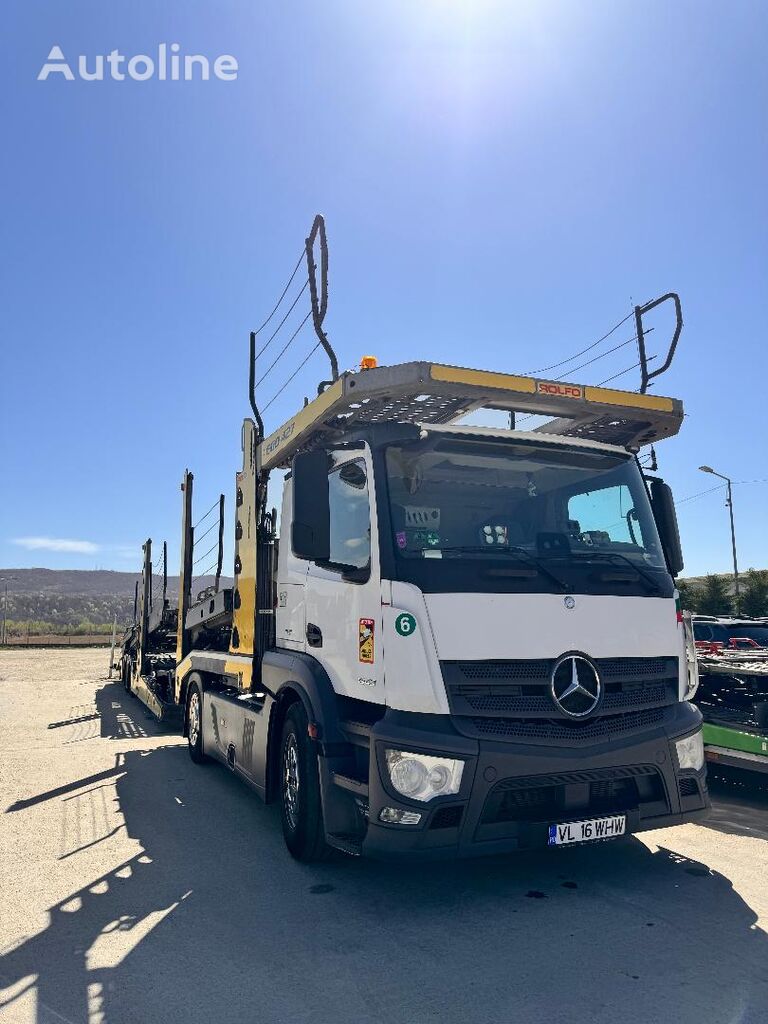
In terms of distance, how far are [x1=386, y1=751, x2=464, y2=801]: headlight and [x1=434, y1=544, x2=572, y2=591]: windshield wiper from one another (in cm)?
112

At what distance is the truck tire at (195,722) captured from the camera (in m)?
8.19

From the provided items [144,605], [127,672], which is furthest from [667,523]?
[127,672]

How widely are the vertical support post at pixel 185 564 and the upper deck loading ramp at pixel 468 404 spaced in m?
4.18

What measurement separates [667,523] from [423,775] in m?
2.46

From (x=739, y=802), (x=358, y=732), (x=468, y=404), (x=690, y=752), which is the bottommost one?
(x=739, y=802)

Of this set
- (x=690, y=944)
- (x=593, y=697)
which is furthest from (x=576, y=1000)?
(x=593, y=697)

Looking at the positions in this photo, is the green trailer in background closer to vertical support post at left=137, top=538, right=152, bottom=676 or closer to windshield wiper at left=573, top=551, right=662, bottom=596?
windshield wiper at left=573, top=551, right=662, bottom=596

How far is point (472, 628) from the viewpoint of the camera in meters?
4.00

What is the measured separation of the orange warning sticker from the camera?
418 cm

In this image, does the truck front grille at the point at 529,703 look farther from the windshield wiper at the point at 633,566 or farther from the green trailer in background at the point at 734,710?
the green trailer in background at the point at 734,710

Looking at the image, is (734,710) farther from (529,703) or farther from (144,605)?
(144,605)

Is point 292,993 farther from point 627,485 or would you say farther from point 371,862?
point 627,485

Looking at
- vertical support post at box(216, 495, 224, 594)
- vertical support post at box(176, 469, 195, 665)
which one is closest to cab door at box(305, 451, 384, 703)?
vertical support post at box(216, 495, 224, 594)

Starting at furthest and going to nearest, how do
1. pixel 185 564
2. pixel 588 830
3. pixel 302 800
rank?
pixel 185 564 < pixel 302 800 < pixel 588 830
